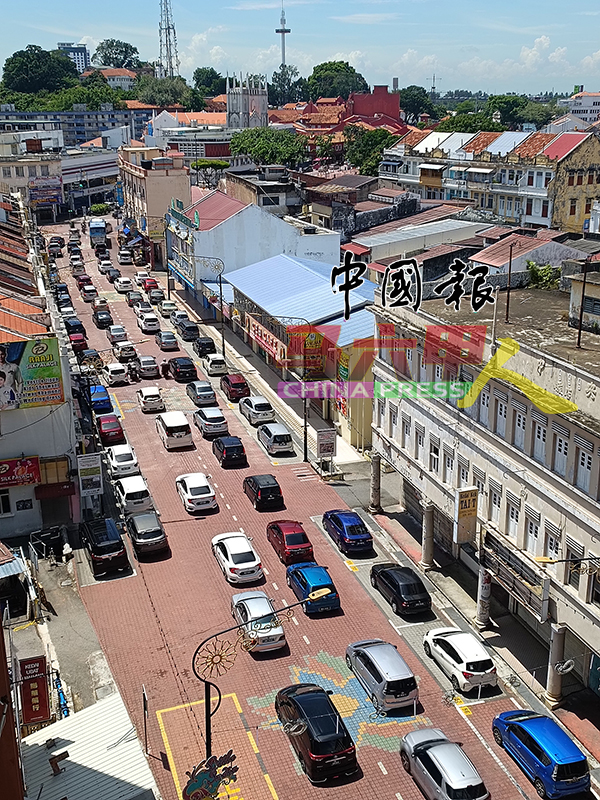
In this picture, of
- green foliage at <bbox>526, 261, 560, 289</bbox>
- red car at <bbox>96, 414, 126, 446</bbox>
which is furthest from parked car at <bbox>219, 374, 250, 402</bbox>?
green foliage at <bbox>526, 261, 560, 289</bbox>

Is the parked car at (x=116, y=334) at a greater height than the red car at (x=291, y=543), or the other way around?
the parked car at (x=116, y=334)

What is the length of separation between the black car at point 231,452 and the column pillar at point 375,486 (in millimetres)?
8497

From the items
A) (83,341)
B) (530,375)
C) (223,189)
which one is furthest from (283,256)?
(530,375)

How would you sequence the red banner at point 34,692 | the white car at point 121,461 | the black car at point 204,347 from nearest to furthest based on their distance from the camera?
the red banner at point 34,692, the white car at point 121,461, the black car at point 204,347

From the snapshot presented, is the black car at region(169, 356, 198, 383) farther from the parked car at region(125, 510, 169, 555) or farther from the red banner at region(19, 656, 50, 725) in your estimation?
the red banner at region(19, 656, 50, 725)

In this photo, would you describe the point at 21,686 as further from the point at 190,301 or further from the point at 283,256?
the point at 190,301

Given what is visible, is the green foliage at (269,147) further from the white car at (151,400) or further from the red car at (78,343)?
the white car at (151,400)

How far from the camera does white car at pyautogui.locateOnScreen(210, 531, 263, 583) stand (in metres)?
34.7

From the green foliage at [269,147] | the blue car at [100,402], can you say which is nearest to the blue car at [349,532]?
the blue car at [100,402]

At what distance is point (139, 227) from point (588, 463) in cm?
8915

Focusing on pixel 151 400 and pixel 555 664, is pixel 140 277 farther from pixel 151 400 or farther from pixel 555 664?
pixel 555 664

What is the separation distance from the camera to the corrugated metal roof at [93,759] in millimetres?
20594

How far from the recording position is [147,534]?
36.9m

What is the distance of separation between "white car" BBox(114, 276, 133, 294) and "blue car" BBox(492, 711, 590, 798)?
231ft
